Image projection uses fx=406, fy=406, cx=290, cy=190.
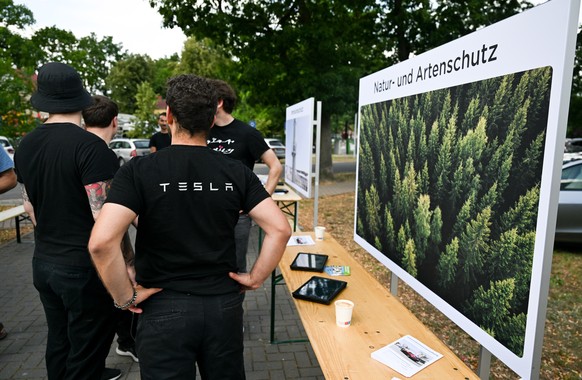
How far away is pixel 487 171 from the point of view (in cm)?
169

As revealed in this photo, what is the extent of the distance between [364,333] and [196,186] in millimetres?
1161

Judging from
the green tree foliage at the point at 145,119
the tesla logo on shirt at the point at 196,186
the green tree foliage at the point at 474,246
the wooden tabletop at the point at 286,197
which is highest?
the green tree foliage at the point at 145,119

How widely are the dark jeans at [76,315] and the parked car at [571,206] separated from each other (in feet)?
20.3

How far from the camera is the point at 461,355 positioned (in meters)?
3.50

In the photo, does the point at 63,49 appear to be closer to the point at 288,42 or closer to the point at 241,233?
the point at 288,42

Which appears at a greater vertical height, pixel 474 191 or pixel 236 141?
pixel 236 141

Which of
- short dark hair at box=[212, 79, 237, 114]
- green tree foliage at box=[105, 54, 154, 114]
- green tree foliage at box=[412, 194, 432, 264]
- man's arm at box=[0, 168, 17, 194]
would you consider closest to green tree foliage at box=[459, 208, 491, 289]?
green tree foliage at box=[412, 194, 432, 264]

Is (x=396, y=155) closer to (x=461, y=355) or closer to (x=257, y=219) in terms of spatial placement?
(x=257, y=219)

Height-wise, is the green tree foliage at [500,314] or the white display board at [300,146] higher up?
the white display board at [300,146]

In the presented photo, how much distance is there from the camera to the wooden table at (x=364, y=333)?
175 cm

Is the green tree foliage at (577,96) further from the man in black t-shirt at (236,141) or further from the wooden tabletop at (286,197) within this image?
the man in black t-shirt at (236,141)

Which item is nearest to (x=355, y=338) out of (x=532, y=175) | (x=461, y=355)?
(x=532, y=175)

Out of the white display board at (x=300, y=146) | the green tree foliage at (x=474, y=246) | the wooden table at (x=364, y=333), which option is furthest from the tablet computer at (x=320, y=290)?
the white display board at (x=300, y=146)

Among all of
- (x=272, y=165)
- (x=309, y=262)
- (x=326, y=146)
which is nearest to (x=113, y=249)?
(x=309, y=262)
